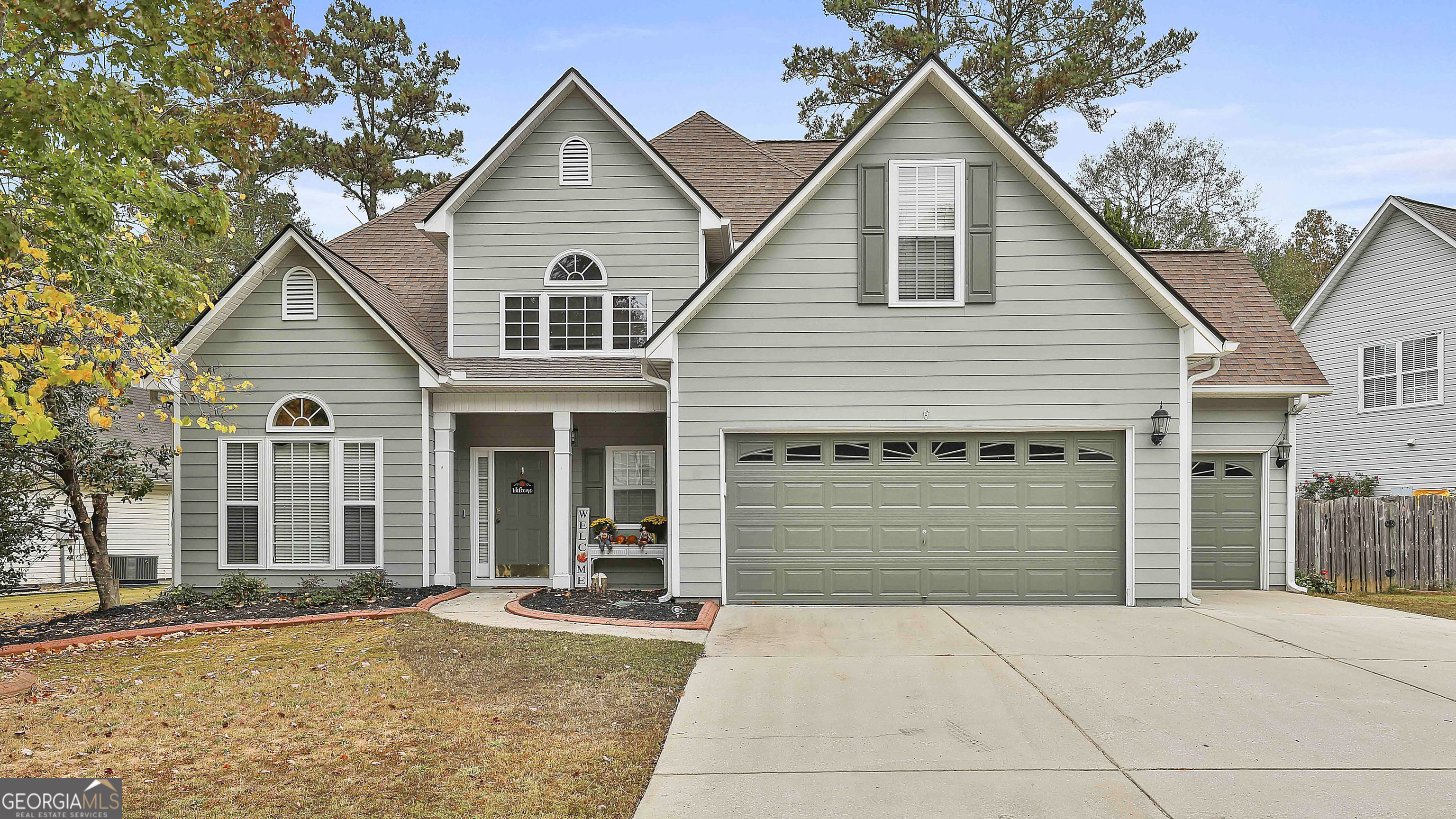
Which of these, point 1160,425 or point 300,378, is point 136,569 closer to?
point 300,378

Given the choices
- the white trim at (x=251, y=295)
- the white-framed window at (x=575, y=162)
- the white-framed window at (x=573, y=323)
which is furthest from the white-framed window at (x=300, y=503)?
the white-framed window at (x=575, y=162)

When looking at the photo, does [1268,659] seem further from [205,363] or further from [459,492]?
[205,363]

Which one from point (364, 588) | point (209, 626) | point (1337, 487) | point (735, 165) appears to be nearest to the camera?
point (209, 626)

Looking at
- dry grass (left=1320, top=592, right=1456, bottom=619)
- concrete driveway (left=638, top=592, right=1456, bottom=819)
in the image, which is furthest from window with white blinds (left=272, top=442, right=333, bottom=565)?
dry grass (left=1320, top=592, right=1456, bottom=619)

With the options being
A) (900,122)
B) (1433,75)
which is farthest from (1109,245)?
(1433,75)

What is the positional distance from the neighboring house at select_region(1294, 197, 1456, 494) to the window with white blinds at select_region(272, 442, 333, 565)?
19.3m

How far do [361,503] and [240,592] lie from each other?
1.81m

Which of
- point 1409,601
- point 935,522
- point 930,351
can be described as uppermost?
point 930,351

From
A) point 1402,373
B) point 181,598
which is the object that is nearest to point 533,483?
point 181,598

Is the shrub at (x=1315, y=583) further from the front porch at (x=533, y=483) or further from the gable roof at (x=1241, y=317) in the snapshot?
the front porch at (x=533, y=483)

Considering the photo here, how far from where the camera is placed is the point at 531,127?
12609mm

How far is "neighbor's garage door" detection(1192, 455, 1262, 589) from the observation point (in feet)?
40.2

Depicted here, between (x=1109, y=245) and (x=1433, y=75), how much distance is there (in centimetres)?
1777

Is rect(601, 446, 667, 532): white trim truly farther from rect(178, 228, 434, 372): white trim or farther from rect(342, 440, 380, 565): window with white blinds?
rect(342, 440, 380, 565): window with white blinds
